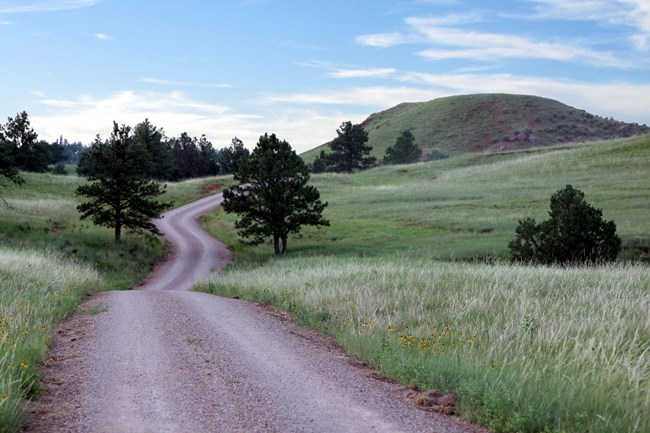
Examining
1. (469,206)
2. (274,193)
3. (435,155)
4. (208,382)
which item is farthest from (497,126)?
(208,382)

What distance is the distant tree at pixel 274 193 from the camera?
36.9m

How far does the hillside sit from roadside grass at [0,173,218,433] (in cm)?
9788

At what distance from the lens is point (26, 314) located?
37.6 feet

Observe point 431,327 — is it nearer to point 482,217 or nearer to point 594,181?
point 482,217

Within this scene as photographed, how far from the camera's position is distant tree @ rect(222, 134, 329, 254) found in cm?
3688

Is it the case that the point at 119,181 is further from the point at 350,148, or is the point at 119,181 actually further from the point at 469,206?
the point at 350,148

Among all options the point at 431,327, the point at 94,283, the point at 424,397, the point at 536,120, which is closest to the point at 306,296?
the point at 431,327

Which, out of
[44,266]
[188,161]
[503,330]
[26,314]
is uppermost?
[188,161]

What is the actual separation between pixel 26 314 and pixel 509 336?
876 centimetres

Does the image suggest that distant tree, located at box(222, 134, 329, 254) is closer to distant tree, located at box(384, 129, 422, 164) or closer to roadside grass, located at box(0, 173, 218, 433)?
roadside grass, located at box(0, 173, 218, 433)

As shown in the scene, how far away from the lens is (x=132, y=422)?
5.98m

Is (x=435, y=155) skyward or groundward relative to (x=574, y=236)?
skyward

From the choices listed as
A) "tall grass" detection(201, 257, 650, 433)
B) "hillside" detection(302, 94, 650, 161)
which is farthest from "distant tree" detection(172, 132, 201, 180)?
"tall grass" detection(201, 257, 650, 433)

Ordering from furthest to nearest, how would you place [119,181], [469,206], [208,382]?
[469,206], [119,181], [208,382]
